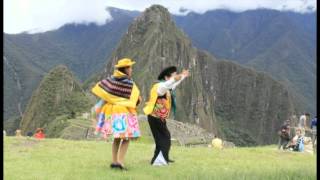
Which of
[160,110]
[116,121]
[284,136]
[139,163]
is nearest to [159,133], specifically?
[160,110]

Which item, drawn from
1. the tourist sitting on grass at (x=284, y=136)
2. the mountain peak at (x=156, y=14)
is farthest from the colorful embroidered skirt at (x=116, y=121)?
the mountain peak at (x=156, y=14)

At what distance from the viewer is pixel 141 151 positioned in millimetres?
13523

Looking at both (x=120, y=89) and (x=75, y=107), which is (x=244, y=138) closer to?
(x=75, y=107)

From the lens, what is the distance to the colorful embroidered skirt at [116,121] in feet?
31.7

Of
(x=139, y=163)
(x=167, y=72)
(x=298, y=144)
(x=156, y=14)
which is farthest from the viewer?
(x=156, y=14)

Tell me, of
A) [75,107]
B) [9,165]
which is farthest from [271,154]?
[75,107]

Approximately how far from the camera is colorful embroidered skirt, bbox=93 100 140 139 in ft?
31.7

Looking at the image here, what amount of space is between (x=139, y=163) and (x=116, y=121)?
1.44 m

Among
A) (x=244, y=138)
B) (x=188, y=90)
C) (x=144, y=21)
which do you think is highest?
(x=144, y=21)

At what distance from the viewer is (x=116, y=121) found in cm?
972

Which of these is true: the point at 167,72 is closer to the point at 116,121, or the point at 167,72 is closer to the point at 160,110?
the point at 160,110

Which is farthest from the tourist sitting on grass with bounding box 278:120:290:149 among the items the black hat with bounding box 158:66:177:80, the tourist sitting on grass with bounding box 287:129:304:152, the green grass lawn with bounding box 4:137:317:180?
the black hat with bounding box 158:66:177:80

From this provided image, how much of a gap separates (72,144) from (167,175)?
553 centimetres

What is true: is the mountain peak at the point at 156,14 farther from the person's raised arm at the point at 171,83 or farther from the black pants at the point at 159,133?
the person's raised arm at the point at 171,83
